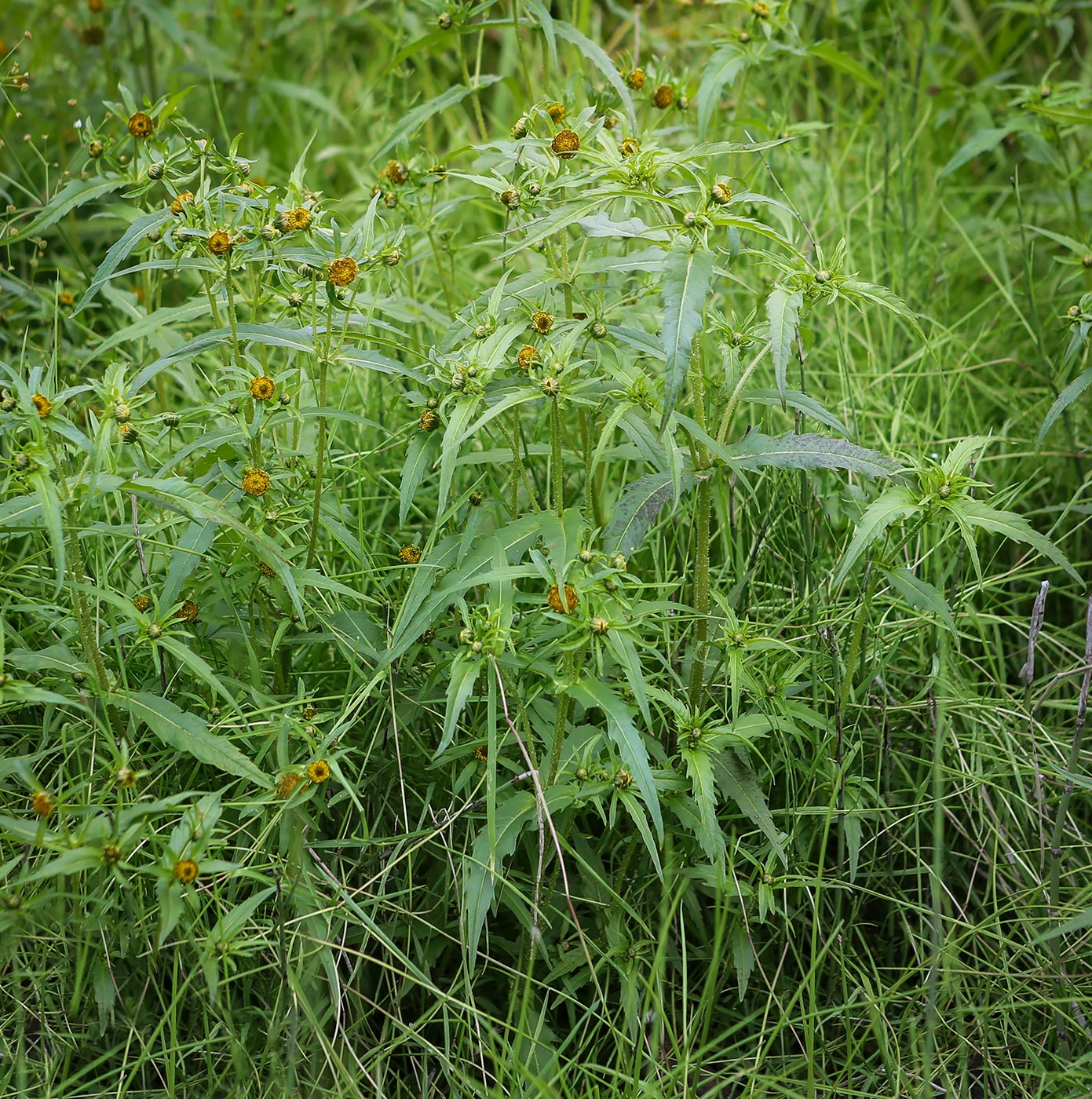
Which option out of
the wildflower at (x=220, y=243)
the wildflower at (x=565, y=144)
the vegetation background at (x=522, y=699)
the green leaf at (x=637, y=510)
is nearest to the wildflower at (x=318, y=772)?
the vegetation background at (x=522, y=699)

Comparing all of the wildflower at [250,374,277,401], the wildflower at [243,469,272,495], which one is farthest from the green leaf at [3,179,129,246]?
the wildflower at [243,469,272,495]

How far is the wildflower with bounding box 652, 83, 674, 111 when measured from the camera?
→ 261 centimetres

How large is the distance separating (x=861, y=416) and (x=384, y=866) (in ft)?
5.57

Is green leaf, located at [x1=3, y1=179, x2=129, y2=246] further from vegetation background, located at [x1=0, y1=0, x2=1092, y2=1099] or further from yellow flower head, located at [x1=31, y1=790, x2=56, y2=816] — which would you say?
yellow flower head, located at [x1=31, y1=790, x2=56, y2=816]

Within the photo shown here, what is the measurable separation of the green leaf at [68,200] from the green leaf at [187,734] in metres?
0.99

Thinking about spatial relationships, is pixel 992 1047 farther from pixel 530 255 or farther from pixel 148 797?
pixel 530 255

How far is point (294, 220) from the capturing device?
1933 mm

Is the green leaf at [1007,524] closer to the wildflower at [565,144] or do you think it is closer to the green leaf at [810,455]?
the green leaf at [810,455]

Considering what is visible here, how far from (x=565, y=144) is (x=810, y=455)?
685mm

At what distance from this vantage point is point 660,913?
6.93 ft

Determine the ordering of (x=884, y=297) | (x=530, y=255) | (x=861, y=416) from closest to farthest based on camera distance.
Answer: (x=884, y=297), (x=861, y=416), (x=530, y=255)

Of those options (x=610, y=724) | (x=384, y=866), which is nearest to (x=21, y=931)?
(x=384, y=866)

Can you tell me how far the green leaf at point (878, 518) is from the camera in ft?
5.94

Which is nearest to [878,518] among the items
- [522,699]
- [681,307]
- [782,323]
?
[782,323]
